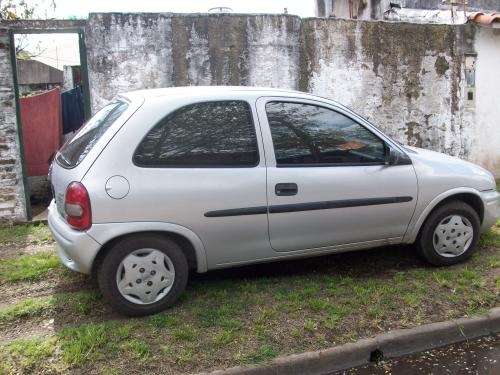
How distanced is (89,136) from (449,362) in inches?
124

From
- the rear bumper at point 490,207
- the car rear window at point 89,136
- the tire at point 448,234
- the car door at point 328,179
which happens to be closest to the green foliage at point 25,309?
the car rear window at point 89,136

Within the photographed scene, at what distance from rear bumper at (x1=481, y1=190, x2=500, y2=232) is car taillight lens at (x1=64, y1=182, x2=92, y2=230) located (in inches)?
138

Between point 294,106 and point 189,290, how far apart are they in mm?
1763

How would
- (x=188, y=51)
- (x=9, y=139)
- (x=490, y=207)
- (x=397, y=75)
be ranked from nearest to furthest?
1. (x=490, y=207)
2. (x=9, y=139)
3. (x=188, y=51)
4. (x=397, y=75)

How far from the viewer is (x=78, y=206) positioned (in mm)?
3754

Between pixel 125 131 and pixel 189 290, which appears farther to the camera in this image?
pixel 189 290

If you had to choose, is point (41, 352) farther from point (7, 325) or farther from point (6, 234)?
Answer: point (6, 234)

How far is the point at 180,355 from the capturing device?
139 inches

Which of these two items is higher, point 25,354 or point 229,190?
point 229,190

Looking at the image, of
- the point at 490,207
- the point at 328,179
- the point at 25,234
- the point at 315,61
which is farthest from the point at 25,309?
the point at 315,61

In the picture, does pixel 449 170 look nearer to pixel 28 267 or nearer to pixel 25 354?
pixel 25 354

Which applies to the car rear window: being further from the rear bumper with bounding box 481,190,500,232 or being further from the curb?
the rear bumper with bounding box 481,190,500,232

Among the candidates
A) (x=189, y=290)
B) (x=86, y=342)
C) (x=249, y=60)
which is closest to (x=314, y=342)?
(x=189, y=290)

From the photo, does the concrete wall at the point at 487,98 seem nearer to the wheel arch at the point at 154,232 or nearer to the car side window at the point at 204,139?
the car side window at the point at 204,139
